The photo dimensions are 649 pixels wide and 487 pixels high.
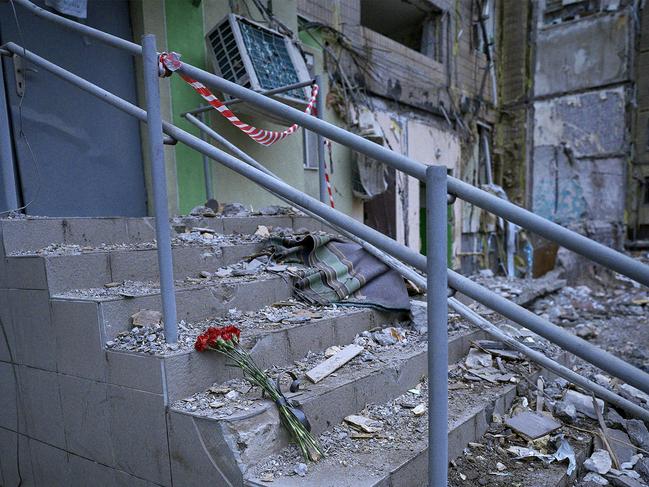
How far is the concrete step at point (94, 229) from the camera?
6.36 ft

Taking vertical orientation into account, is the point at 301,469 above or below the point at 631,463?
above

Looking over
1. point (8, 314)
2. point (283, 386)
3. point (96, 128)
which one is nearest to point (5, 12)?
point (96, 128)

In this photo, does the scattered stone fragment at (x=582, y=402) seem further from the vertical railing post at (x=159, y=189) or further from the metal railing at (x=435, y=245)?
the vertical railing post at (x=159, y=189)

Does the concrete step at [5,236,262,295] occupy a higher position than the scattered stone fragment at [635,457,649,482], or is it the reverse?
the concrete step at [5,236,262,295]

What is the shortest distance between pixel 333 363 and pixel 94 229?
4.86 feet

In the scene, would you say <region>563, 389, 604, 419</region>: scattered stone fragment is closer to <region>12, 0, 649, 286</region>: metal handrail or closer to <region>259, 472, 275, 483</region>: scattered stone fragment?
<region>12, 0, 649, 286</region>: metal handrail

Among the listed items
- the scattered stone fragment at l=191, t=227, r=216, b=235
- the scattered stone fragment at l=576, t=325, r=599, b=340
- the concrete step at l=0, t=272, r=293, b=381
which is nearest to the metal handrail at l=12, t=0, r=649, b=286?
the concrete step at l=0, t=272, r=293, b=381

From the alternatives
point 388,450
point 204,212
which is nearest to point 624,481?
point 388,450

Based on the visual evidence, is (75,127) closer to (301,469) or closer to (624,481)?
(301,469)

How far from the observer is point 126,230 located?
250 cm

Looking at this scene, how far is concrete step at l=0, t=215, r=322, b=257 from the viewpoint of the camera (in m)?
1.94

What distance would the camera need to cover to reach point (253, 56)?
405cm

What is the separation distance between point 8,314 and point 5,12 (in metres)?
2.29

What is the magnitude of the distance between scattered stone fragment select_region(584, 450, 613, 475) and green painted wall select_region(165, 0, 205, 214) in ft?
11.4
